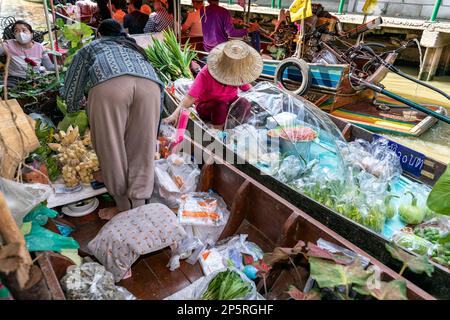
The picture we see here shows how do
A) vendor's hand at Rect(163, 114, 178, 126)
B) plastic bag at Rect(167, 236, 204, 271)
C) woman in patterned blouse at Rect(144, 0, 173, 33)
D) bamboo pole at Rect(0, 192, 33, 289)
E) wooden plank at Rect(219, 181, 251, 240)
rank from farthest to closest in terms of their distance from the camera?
woman in patterned blouse at Rect(144, 0, 173, 33) → vendor's hand at Rect(163, 114, 178, 126) → wooden plank at Rect(219, 181, 251, 240) → plastic bag at Rect(167, 236, 204, 271) → bamboo pole at Rect(0, 192, 33, 289)

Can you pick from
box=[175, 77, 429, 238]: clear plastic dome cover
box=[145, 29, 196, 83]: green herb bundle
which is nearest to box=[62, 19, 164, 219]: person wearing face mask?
box=[175, 77, 429, 238]: clear plastic dome cover

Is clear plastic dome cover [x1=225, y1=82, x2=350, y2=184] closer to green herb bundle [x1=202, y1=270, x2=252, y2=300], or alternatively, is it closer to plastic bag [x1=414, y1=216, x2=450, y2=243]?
plastic bag [x1=414, y1=216, x2=450, y2=243]

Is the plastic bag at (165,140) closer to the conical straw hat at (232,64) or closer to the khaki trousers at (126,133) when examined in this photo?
the khaki trousers at (126,133)

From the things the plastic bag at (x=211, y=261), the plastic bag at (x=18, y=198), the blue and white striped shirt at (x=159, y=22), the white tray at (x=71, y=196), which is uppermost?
the blue and white striped shirt at (x=159, y=22)

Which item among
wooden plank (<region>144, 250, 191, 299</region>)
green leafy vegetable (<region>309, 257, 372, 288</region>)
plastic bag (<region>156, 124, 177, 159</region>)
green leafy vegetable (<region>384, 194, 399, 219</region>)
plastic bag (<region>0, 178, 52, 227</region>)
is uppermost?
plastic bag (<region>0, 178, 52, 227</region>)

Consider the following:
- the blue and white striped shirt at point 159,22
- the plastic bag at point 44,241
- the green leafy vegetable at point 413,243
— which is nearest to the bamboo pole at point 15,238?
the plastic bag at point 44,241

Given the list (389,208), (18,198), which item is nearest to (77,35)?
(18,198)

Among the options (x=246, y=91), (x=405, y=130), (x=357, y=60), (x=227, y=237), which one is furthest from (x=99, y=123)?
(x=357, y=60)

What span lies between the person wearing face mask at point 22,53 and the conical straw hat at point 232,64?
2.71 metres

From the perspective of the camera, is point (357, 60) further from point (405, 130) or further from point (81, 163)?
point (81, 163)

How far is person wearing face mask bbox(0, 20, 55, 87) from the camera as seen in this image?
4383 millimetres

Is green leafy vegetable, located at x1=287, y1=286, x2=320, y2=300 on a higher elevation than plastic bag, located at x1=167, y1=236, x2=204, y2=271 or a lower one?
higher

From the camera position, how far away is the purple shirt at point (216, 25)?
5605 mm

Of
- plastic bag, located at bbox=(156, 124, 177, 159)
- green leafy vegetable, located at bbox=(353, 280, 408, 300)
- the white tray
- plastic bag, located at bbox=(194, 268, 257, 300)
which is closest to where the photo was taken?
green leafy vegetable, located at bbox=(353, 280, 408, 300)
